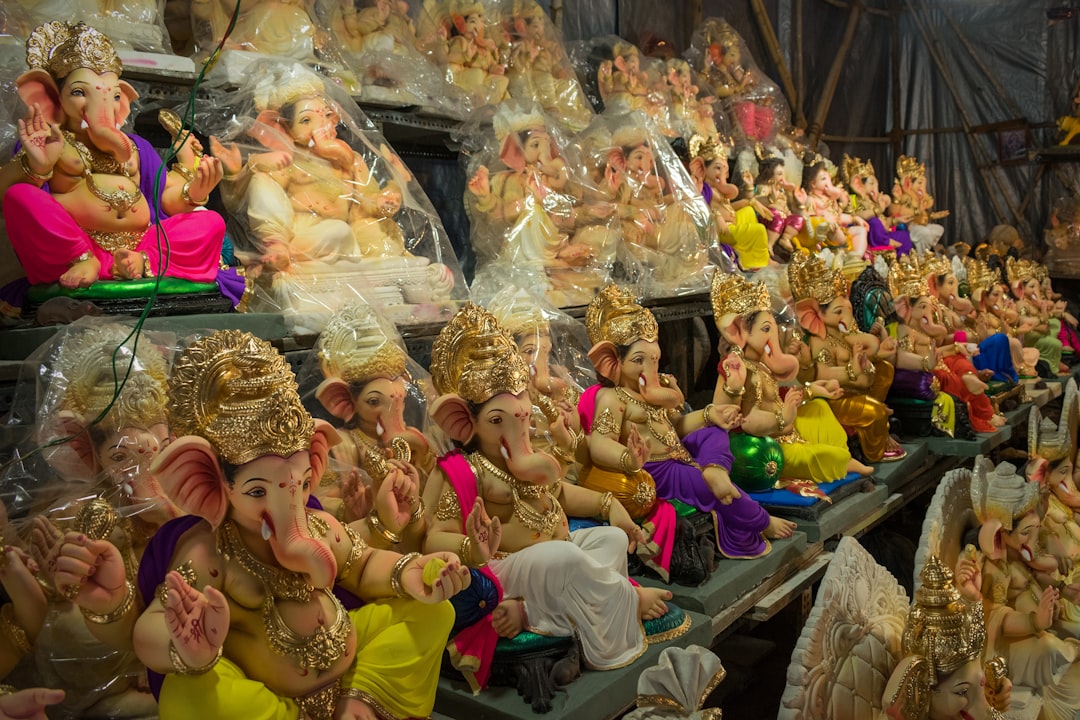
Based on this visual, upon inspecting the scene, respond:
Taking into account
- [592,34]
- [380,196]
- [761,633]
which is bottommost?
[761,633]

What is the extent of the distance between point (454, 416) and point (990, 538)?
5.47 feet

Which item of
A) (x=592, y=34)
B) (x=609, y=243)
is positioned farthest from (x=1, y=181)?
(x=592, y=34)

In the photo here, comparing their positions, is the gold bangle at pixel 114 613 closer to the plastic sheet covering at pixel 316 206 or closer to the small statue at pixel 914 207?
the plastic sheet covering at pixel 316 206

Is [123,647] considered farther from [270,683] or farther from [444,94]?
[444,94]

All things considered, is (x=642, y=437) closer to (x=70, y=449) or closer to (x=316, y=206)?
(x=316, y=206)

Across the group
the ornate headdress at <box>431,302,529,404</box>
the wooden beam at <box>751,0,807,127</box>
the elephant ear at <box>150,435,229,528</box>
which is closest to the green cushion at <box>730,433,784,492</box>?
the ornate headdress at <box>431,302,529,404</box>

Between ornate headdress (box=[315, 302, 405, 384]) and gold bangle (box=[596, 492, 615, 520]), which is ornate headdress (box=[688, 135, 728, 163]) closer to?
gold bangle (box=[596, 492, 615, 520])

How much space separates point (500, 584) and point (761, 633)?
219 cm

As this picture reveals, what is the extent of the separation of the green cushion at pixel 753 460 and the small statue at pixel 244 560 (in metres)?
1.78

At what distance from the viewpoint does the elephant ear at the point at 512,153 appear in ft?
12.2

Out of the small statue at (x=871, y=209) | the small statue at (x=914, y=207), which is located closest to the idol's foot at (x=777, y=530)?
the small statue at (x=871, y=209)

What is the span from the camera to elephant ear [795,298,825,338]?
377 cm

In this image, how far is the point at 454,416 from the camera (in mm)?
2131

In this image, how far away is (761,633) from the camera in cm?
390
